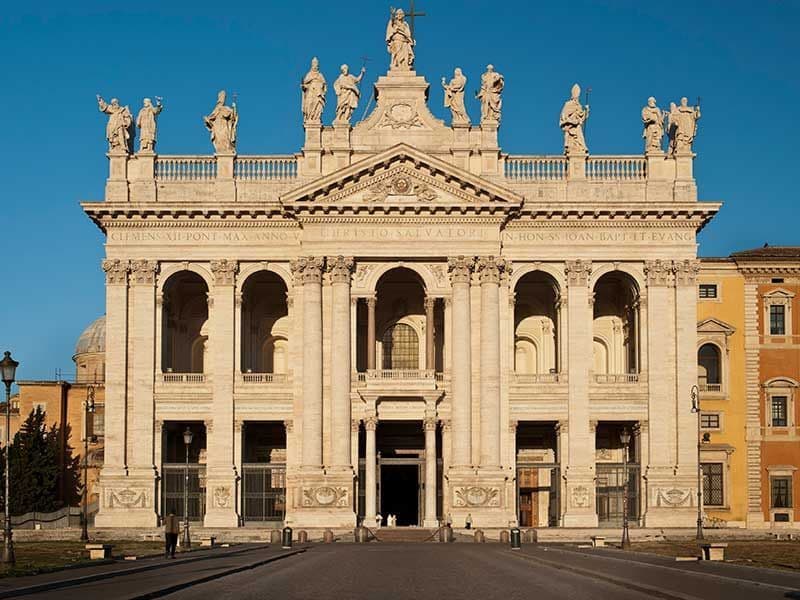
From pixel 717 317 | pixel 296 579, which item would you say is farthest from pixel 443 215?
pixel 296 579

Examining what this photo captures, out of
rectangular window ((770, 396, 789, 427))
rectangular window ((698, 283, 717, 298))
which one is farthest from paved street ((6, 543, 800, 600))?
rectangular window ((698, 283, 717, 298))

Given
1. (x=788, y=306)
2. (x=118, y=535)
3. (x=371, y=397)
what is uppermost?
(x=788, y=306)

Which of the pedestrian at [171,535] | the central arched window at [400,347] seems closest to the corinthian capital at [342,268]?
the central arched window at [400,347]

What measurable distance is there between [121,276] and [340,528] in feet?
55.9

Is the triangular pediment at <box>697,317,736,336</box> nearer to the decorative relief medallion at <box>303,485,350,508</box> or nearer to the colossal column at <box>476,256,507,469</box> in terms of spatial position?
the colossal column at <box>476,256,507,469</box>

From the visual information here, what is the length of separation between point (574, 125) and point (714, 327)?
579 inches

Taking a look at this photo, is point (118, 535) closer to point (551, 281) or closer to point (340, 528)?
point (340, 528)

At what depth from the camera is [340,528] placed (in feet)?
234

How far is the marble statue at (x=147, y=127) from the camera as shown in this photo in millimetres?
75688

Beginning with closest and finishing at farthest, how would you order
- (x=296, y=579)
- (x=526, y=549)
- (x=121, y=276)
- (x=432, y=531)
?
(x=296, y=579) → (x=526, y=549) → (x=432, y=531) → (x=121, y=276)

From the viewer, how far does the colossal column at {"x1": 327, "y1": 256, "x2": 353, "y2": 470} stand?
240ft

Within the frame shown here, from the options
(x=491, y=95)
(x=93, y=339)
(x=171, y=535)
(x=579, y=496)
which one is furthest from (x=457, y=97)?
(x=93, y=339)

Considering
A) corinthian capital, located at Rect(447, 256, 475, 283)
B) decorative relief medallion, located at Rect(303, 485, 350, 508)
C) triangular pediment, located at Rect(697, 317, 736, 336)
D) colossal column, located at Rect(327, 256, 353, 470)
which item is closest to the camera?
decorative relief medallion, located at Rect(303, 485, 350, 508)

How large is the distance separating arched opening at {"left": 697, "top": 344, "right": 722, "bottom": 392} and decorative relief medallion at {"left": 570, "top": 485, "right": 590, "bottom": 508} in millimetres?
12261
